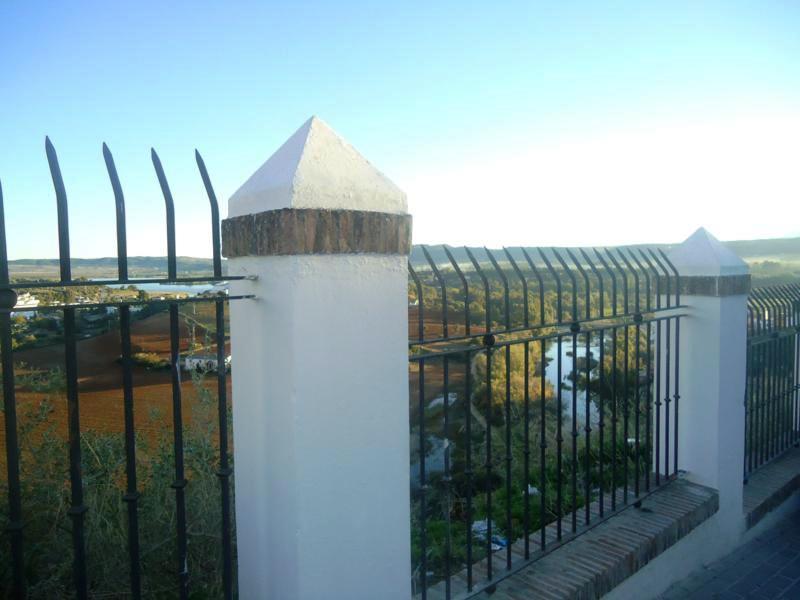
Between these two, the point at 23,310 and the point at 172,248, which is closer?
the point at 23,310

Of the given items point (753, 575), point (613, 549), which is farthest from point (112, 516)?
point (753, 575)

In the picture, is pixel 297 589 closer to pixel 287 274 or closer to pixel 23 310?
pixel 287 274

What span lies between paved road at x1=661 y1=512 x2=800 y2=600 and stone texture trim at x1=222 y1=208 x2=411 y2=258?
10.2 feet

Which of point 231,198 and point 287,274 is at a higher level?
point 231,198

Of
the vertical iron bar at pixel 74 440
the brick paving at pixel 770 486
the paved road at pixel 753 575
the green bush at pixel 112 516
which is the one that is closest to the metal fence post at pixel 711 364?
the paved road at pixel 753 575

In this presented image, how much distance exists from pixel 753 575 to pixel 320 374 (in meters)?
3.72

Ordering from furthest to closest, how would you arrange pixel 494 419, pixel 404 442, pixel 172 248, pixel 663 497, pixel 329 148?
pixel 494 419 < pixel 663 497 < pixel 404 442 < pixel 329 148 < pixel 172 248

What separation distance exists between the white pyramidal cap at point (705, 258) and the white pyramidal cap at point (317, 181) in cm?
287

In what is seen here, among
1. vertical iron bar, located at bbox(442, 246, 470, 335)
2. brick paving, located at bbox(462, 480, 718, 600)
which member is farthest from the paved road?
vertical iron bar, located at bbox(442, 246, 470, 335)

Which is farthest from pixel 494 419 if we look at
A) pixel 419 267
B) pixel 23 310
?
pixel 23 310

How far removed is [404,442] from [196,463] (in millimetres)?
2170

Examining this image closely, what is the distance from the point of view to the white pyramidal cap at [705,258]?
3956 millimetres

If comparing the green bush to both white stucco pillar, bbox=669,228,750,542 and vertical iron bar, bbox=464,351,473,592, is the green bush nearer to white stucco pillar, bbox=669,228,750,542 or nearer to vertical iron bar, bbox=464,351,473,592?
vertical iron bar, bbox=464,351,473,592

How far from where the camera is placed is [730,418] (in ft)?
13.5
